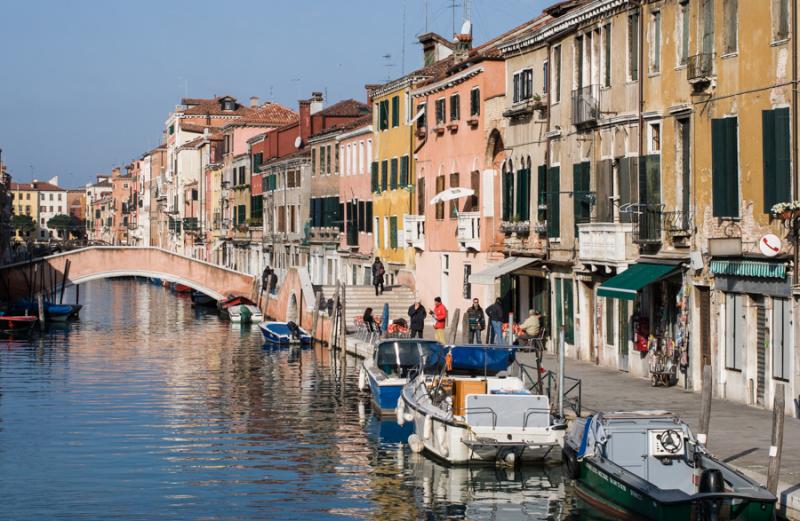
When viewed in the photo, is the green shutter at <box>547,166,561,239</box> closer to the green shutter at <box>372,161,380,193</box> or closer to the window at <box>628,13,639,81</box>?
the window at <box>628,13,639,81</box>

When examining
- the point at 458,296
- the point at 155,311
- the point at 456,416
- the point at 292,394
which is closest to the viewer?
the point at 456,416

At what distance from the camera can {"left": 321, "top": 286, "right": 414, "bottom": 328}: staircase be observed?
2058 inches

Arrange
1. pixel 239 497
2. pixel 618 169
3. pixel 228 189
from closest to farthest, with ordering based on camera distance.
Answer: pixel 239 497, pixel 618 169, pixel 228 189

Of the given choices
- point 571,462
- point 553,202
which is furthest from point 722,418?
point 553,202

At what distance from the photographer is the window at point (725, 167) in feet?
84.1

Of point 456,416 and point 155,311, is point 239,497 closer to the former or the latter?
point 456,416

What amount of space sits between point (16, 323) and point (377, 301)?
18892mm

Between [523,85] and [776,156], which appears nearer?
[776,156]

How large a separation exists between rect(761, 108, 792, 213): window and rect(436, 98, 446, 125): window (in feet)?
80.2

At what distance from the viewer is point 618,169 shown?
104ft

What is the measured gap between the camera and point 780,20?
23.9 metres

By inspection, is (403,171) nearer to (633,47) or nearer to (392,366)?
(392,366)

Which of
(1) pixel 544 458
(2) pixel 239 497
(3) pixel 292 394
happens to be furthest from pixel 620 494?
(3) pixel 292 394

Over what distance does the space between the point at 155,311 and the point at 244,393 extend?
140 ft
